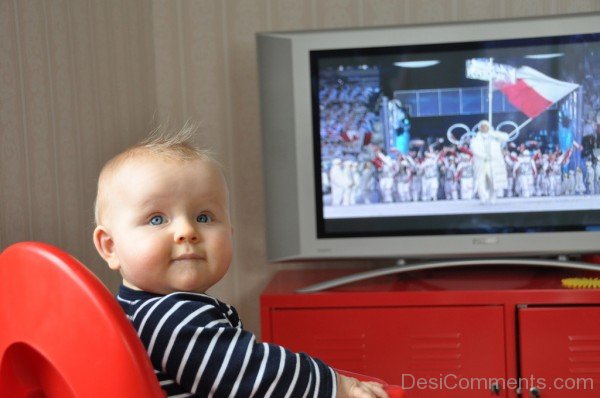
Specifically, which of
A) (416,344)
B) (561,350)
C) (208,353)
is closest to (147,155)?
(208,353)

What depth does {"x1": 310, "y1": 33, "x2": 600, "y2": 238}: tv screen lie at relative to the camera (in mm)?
2590

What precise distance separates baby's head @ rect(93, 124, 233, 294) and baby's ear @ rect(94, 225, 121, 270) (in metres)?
0.01

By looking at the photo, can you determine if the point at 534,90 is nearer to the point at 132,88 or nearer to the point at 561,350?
the point at 561,350

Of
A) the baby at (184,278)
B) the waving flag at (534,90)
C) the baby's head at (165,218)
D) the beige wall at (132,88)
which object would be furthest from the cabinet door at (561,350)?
the baby's head at (165,218)

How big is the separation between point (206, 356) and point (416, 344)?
168 cm

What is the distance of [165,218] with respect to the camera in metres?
1.01

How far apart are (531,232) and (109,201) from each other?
1.88 metres

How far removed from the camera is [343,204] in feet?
8.84

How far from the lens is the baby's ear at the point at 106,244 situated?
105cm

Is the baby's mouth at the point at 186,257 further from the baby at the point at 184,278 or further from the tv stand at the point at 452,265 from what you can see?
the tv stand at the point at 452,265

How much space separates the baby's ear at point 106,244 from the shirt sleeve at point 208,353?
0.41 ft

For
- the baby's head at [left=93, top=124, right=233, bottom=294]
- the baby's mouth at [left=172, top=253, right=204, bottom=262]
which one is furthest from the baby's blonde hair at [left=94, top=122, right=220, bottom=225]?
the baby's mouth at [left=172, top=253, right=204, bottom=262]

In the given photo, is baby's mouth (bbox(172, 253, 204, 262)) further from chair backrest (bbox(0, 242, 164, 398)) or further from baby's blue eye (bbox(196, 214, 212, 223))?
chair backrest (bbox(0, 242, 164, 398))

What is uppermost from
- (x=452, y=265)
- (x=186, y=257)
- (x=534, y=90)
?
(x=534, y=90)
